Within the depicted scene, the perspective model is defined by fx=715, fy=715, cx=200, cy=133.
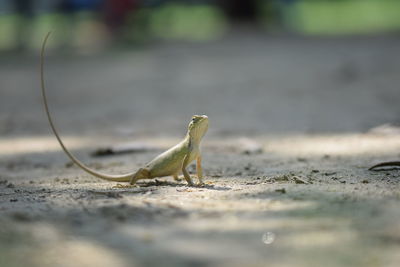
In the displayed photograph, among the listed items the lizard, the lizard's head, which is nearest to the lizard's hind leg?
the lizard

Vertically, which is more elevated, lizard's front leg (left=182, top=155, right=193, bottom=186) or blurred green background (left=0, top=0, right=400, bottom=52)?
blurred green background (left=0, top=0, right=400, bottom=52)

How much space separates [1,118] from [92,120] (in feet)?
4.67

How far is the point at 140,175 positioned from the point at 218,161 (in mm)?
1401

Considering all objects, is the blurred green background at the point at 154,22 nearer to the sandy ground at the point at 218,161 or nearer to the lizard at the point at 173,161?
the sandy ground at the point at 218,161

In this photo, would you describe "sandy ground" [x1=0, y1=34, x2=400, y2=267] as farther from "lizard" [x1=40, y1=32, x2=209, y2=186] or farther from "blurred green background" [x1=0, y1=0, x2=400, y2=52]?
"blurred green background" [x1=0, y1=0, x2=400, y2=52]

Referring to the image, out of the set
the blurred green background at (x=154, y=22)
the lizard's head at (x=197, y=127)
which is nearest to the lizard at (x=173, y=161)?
the lizard's head at (x=197, y=127)

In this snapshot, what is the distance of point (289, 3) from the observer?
73.1ft

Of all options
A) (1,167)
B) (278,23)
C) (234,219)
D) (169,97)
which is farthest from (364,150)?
(278,23)

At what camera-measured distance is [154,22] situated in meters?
23.0

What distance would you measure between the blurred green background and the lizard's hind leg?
13.4 m

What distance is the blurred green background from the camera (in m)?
19.4

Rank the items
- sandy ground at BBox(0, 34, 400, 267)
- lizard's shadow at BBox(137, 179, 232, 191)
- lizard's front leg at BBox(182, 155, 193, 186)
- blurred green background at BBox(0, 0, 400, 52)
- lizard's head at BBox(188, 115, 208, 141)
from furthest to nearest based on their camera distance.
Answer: blurred green background at BBox(0, 0, 400, 52), lizard's head at BBox(188, 115, 208, 141), lizard's front leg at BBox(182, 155, 193, 186), lizard's shadow at BBox(137, 179, 232, 191), sandy ground at BBox(0, 34, 400, 267)

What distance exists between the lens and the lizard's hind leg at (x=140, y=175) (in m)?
5.08

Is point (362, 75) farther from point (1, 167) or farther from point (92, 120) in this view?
point (1, 167)
